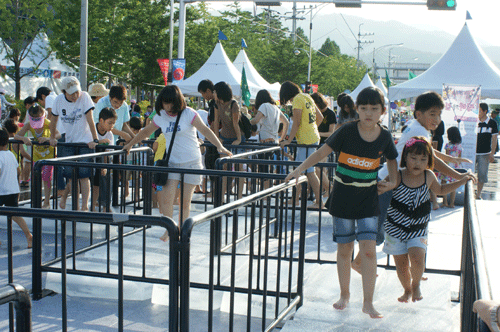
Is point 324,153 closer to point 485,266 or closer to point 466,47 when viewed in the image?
point 485,266

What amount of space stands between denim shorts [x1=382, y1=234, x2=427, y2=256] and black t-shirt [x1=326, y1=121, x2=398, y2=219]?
1.37 ft

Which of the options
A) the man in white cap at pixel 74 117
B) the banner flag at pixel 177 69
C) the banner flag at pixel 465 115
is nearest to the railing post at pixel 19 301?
the man in white cap at pixel 74 117

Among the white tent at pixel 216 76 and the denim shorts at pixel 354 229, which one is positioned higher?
the white tent at pixel 216 76

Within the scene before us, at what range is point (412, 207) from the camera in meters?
4.38

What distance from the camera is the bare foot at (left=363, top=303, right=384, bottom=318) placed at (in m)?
4.14

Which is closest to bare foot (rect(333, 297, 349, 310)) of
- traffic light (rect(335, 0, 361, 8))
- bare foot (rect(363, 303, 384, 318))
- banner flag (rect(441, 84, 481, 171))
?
bare foot (rect(363, 303, 384, 318))

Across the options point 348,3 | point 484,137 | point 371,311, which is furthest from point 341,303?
point 348,3

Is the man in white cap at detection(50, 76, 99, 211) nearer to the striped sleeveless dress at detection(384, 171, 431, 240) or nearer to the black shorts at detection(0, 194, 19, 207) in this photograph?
the black shorts at detection(0, 194, 19, 207)

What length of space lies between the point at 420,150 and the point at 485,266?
7.84 ft

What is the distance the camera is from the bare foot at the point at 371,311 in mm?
4145

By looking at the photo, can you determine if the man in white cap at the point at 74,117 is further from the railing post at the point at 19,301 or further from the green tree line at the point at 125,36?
the green tree line at the point at 125,36

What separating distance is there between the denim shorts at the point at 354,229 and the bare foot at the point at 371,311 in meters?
0.50

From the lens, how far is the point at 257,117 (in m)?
9.16

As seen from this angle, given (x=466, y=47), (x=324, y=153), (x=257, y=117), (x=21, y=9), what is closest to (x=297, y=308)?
(x=324, y=153)
